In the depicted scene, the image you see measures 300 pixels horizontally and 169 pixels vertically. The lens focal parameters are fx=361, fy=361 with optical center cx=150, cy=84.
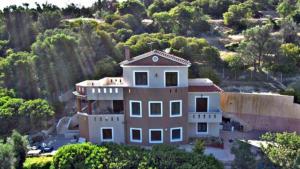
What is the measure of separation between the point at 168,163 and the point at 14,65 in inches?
920

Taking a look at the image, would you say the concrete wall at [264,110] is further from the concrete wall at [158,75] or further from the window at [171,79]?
the window at [171,79]

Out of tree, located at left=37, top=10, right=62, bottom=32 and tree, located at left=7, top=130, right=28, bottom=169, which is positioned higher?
tree, located at left=37, top=10, right=62, bottom=32

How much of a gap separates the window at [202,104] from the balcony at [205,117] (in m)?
0.73

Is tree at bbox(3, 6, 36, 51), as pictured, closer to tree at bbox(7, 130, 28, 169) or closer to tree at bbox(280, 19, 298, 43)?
tree at bbox(7, 130, 28, 169)

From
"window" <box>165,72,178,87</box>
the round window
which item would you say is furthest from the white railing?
the round window

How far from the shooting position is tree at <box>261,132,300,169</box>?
24.7 m

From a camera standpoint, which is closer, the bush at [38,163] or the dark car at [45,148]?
the bush at [38,163]

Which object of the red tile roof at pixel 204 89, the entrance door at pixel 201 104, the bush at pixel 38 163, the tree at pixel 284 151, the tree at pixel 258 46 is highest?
the tree at pixel 258 46

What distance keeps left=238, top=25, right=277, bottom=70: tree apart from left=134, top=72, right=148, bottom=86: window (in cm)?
2041

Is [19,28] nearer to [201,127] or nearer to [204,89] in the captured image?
[204,89]

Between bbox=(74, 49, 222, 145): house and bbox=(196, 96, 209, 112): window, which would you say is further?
bbox=(196, 96, 209, 112): window

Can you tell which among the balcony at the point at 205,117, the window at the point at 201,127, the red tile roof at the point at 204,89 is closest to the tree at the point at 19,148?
the balcony at the point at 205,117

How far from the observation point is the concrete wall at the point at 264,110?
113 feet

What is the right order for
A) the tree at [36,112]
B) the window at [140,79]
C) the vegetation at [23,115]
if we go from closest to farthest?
the window at [140,79] < the vegetation at [23,115] < the tree at [36,112]
